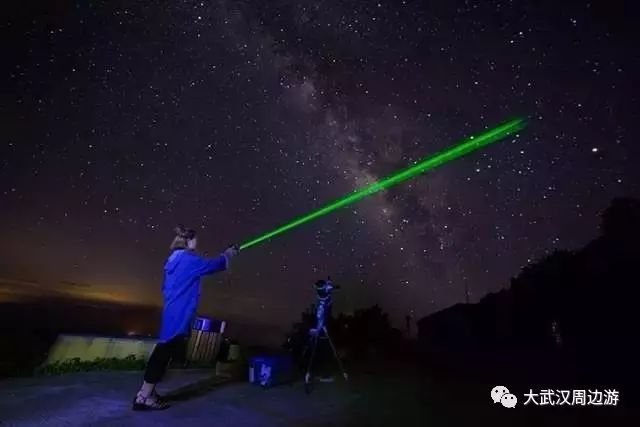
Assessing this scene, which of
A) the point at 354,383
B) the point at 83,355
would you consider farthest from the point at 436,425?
the point at 83,355

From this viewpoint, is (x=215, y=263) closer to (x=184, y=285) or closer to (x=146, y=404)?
(x=184, y=285)

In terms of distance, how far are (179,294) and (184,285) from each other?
0.46 feet

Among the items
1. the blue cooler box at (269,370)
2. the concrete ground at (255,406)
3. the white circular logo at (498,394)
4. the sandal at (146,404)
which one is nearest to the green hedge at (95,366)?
the concrete ground at (255,406)

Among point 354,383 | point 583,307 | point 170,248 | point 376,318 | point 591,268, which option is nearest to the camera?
point 170,248

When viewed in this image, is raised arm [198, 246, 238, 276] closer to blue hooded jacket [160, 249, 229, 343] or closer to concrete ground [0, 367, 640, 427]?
blue hooded jacket [160, 249, 229, 343]

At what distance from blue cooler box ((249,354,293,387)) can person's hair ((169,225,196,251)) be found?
9.06ft

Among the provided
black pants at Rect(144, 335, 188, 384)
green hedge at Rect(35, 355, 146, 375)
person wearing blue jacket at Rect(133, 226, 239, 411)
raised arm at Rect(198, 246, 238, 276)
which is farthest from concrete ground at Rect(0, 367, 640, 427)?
raised arm at Rect(198, 246, 238, 276)

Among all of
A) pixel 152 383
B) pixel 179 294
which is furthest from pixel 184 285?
pixel 152 383

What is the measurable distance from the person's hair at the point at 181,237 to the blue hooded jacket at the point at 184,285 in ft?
0.71

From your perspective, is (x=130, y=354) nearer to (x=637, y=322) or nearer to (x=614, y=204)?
(x=637, y=322)

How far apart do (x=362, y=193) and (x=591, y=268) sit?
21058 millimetres

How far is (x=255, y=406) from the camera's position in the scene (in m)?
5.44

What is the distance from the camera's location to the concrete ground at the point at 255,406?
4633 millimetres

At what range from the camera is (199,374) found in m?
7.82
